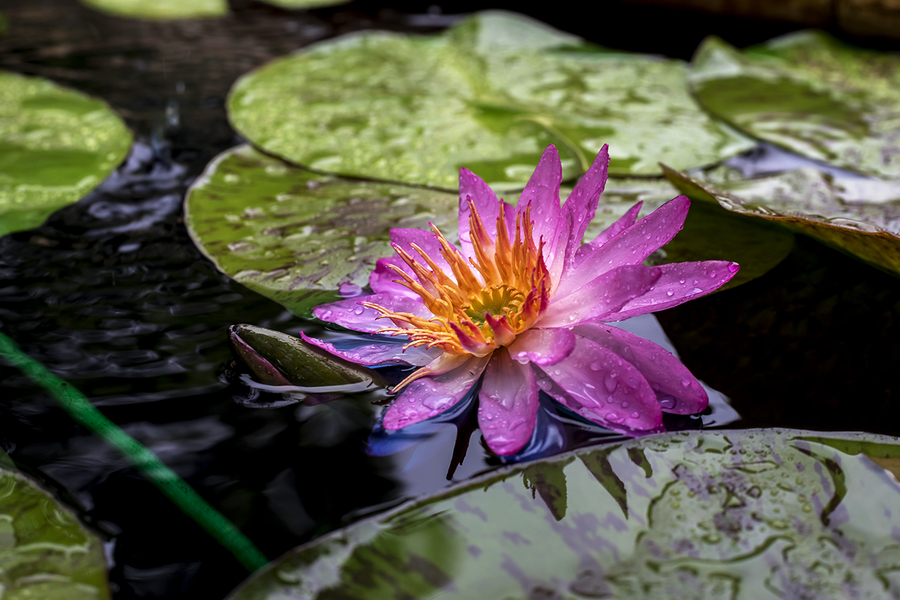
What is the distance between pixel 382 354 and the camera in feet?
3.36

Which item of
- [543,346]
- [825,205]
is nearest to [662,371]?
[543,346]

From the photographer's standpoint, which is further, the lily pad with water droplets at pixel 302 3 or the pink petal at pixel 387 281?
the lily pad with water droplets at pixel 302 3

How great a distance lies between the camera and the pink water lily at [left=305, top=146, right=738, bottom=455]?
2.88 ft

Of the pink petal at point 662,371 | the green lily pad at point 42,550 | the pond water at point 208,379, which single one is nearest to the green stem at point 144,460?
the pond water at point 208,379

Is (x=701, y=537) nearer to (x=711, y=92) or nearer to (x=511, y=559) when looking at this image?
(x=511, y=559)

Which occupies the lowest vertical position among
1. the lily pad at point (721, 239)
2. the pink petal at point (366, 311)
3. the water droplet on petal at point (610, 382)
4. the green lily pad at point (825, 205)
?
the pink petal at point (366, 311)

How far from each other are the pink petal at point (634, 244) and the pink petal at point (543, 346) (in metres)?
0.10

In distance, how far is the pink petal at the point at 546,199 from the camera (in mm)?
1061

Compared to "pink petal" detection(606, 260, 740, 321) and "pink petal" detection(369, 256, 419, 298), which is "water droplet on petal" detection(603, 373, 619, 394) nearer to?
"pink petal" detection(606, 260, 740, 321)

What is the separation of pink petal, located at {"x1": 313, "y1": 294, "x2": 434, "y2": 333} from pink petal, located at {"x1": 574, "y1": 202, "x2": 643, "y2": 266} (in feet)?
0.96

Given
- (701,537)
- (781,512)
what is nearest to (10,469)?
(701,537)

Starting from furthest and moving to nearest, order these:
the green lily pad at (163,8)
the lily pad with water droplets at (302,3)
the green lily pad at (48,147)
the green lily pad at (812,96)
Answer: the lily pad with water droplets at (302,3) < the green lily pad at (163,8) < the green lily pad at (812,96) < the green lily pad at (48,147)

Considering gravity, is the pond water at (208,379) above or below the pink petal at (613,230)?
below

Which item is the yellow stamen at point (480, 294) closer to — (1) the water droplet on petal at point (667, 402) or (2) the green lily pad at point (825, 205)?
(1) the water droplet on petal at point (667, 402)
